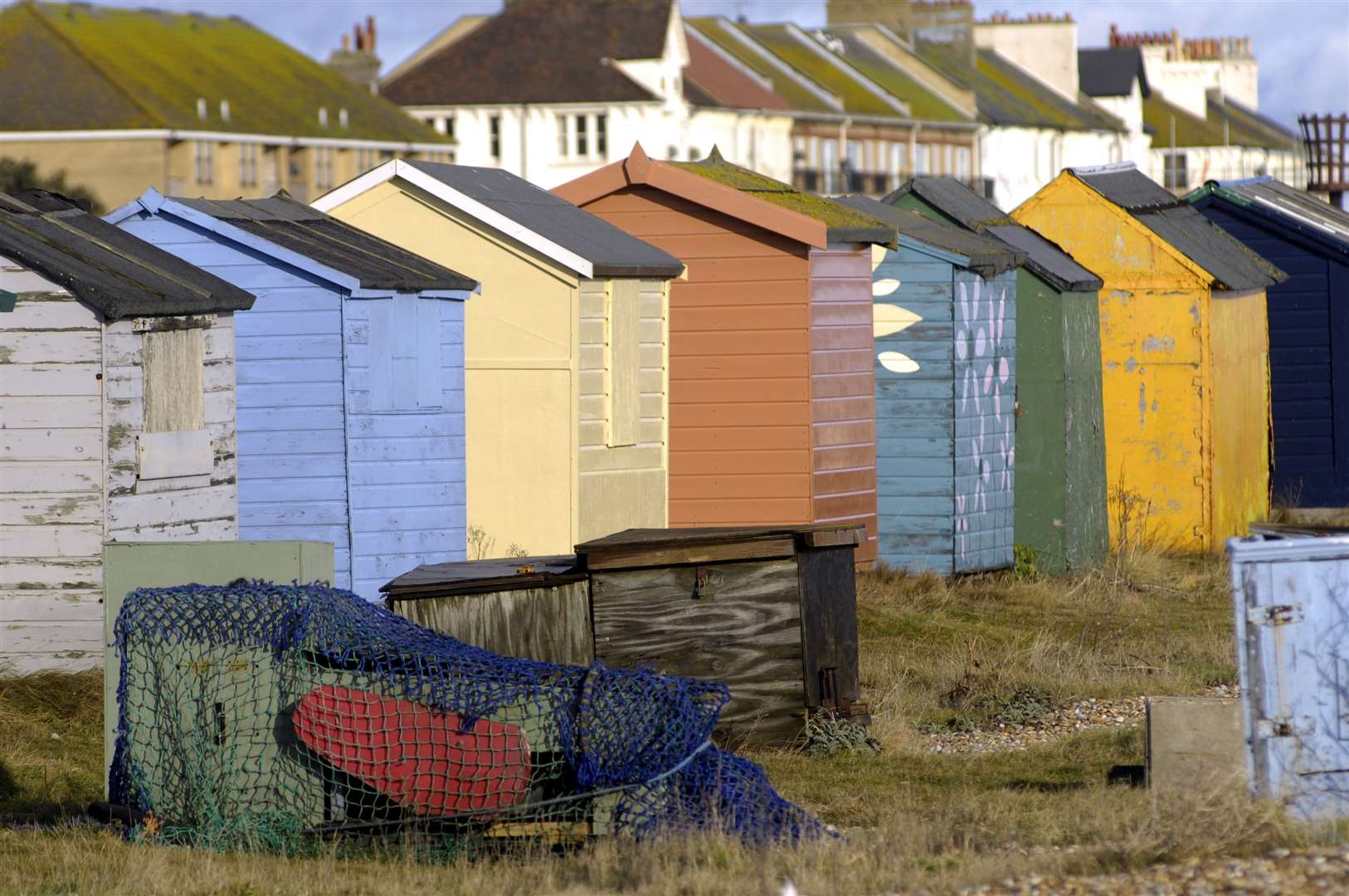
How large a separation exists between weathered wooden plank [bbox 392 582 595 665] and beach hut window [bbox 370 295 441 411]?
2.93m

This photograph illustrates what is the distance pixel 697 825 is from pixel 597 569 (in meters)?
2.29

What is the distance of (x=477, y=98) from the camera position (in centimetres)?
6350

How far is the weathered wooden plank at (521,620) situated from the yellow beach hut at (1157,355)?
8839 mm

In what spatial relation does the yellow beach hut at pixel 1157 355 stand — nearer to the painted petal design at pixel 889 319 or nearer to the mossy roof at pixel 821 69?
the painted petal design at pixel 889 319

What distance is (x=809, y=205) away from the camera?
1520cm

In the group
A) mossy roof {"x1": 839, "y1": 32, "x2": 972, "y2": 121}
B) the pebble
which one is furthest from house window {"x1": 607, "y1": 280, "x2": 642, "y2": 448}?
mossy roof {"x1": 839, "y1": 32, "x2": 972, "y2": 121}

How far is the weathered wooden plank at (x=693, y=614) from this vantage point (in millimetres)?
9766

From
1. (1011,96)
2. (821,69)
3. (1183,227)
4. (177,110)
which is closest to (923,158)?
(821,69)

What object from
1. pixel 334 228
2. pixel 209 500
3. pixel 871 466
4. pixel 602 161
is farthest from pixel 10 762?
pixel 602 161

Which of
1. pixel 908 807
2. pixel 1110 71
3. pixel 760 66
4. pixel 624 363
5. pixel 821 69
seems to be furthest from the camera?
pixel 1110 71

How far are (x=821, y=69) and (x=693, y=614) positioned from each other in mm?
62692

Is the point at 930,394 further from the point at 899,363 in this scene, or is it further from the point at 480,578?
the point at 480,578

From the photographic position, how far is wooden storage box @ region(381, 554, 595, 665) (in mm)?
9523

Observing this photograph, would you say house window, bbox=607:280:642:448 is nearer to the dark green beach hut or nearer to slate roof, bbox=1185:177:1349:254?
the dark green beach hut
